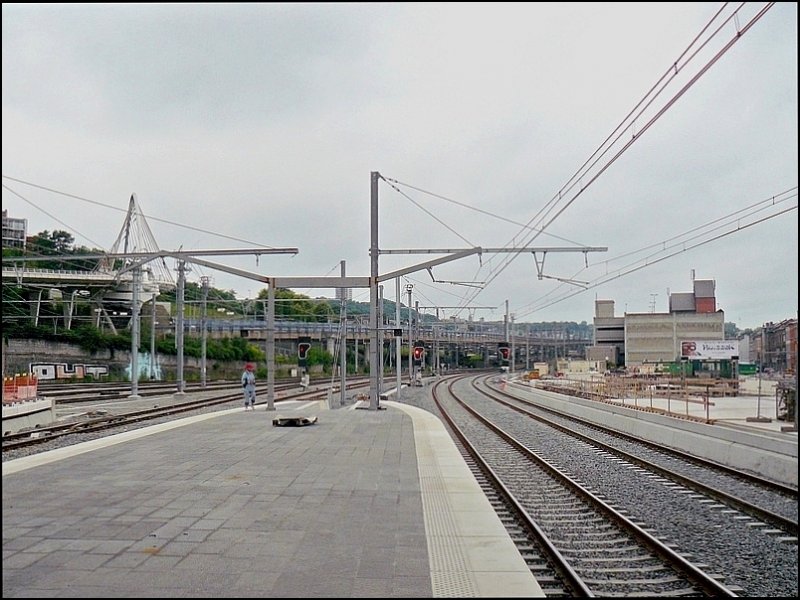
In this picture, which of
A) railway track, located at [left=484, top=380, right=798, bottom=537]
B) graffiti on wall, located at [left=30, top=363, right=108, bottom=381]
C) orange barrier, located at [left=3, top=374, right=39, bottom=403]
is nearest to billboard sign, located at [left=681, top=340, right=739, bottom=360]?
railway track, located at [left=484, top=380, right=798, bottom=537]

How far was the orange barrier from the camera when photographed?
1920cm

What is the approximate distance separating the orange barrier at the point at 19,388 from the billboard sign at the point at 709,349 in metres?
16.7

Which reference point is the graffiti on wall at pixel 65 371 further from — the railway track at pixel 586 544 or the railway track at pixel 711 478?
the railway track at pixel 586 544

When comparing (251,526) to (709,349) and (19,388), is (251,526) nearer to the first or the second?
(709,349)

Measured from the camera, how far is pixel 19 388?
20.2 m

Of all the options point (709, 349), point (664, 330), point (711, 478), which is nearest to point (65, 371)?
point (664, 330)

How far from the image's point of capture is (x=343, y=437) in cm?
1609

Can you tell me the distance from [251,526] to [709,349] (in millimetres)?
13594

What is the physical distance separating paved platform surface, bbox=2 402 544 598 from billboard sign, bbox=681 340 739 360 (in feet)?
18.8

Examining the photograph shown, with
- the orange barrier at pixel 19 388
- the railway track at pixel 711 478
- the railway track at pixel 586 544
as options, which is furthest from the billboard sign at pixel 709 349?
the orange barrier at pixel 19 388

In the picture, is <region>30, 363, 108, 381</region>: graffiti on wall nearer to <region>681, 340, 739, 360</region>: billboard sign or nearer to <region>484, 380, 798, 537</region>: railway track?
<region>484, 380, 798, 537</region>: railway track

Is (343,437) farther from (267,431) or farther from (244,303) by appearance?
(244,303)

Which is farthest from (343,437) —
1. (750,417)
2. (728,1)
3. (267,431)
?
(728,1)

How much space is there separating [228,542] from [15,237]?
15.6 meters
